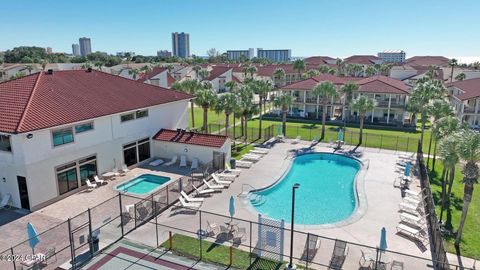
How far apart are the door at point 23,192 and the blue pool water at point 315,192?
14035mm

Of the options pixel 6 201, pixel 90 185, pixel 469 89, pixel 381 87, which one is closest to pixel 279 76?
pixel 381 87

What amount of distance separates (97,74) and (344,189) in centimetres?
2421

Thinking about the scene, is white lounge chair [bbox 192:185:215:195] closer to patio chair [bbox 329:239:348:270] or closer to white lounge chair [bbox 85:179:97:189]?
white lounge chair [bbox 85:179:97:189]

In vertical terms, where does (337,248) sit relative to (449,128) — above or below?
below

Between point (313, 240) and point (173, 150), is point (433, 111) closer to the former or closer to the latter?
point (313, 240)

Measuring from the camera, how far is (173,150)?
2972 cm

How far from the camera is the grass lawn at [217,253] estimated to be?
1502 centimetres

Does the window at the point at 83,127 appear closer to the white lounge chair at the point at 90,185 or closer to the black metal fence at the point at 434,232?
the white lounge chair at the point at 90,185

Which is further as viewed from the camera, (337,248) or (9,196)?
(9,196)

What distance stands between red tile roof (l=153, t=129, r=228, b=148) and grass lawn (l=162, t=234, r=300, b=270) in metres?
11.9

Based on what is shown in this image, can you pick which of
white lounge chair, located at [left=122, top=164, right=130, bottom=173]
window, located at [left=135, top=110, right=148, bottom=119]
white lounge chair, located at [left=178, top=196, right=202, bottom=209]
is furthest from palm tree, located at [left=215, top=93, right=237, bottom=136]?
white lounge chair, located at [left=178, top=196, right=202, bottom=209]

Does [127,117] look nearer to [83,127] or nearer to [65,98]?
[83,127]

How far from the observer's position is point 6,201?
2023 centimetres

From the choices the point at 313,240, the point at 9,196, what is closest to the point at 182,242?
the point at 313,240
